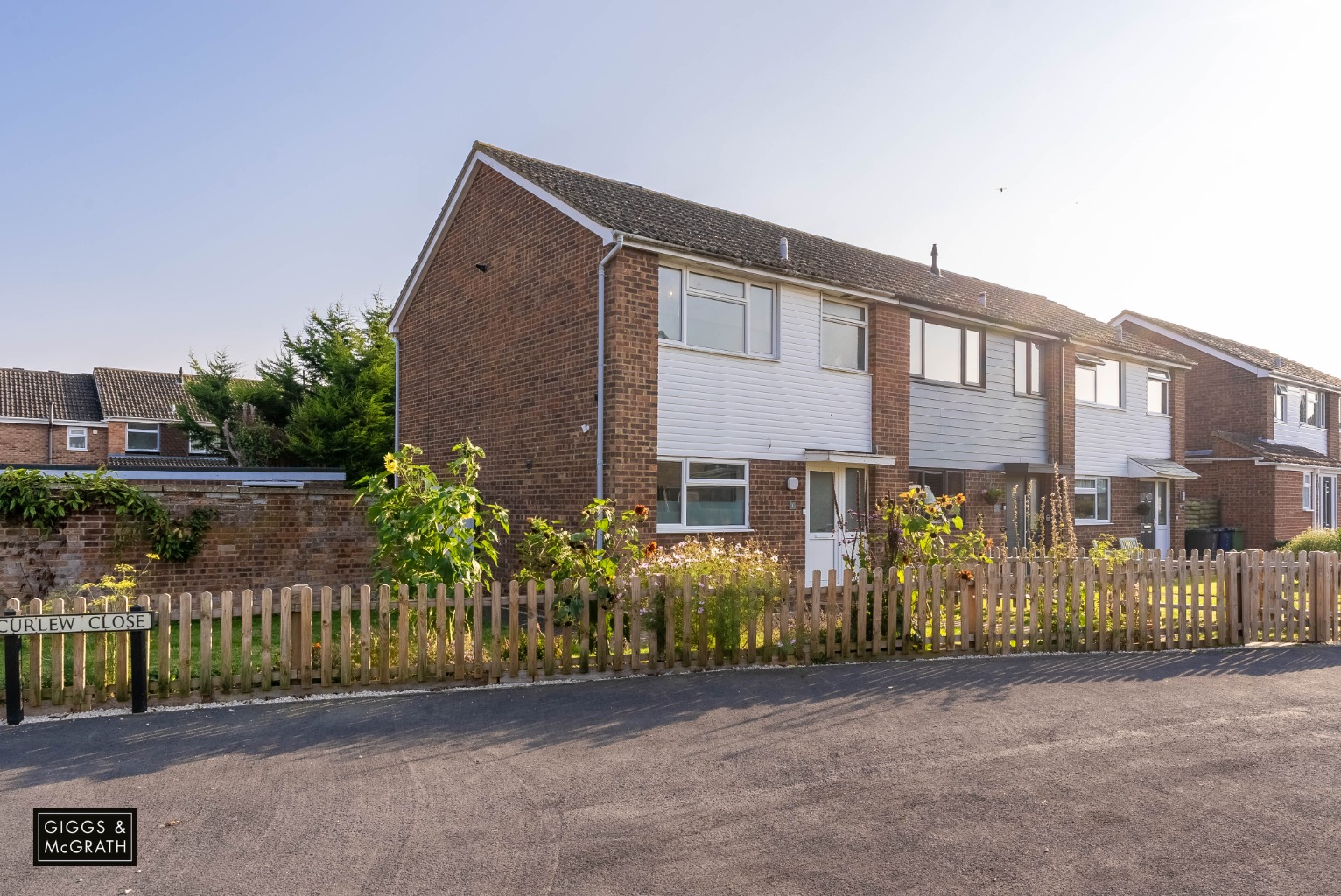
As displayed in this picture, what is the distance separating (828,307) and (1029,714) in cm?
970

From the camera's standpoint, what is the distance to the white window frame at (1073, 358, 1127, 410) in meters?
21.0

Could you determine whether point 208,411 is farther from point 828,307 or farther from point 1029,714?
point 1029,714

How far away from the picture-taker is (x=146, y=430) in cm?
3859

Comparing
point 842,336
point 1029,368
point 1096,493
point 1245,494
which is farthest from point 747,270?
point 1245,494

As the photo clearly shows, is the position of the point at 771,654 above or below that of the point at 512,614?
below

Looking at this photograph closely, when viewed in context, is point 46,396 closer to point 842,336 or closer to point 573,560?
point 842,336

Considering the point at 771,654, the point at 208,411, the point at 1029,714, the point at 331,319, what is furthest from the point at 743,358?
the point at 208,411

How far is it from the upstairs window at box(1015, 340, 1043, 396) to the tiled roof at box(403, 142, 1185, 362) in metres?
0.51

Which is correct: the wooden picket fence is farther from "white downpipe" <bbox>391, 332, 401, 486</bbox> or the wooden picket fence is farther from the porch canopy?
the porch canopy

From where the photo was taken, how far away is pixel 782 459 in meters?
15.0

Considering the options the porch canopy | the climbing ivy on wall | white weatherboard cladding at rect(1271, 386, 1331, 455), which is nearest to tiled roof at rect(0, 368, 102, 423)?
the climbing ivy on wall

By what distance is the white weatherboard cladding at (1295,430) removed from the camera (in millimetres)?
Answer: 29781
